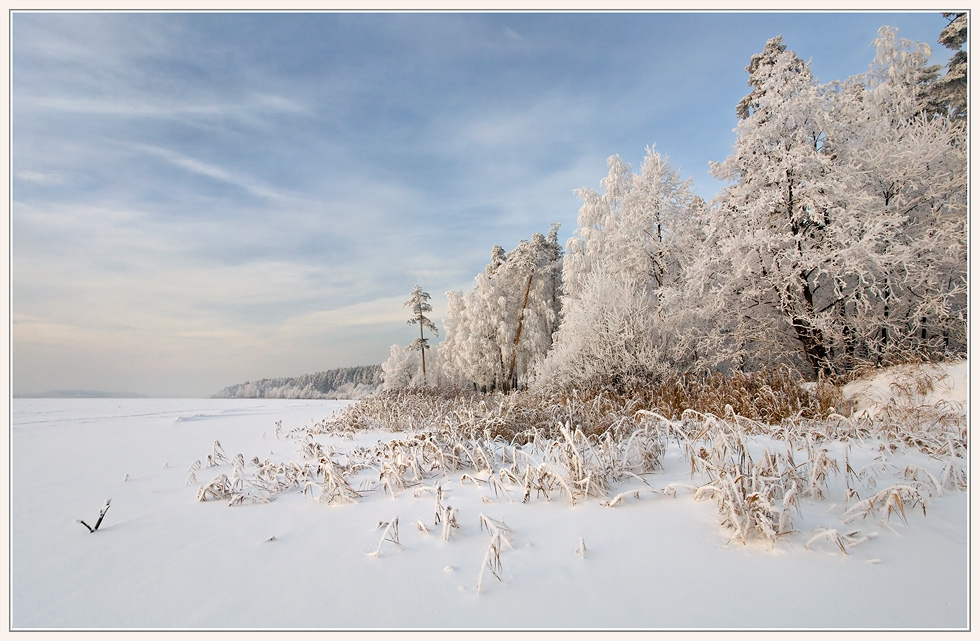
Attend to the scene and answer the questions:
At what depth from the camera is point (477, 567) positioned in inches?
90.4

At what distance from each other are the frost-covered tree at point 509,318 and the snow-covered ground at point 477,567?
2226cm

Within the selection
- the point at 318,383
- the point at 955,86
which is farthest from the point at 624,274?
the point at 318,383

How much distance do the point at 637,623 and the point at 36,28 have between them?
6.37 metres

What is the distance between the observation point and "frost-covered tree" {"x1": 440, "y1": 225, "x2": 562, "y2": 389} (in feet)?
86.3

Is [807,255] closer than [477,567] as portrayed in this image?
No

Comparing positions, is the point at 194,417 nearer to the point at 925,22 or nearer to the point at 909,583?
the point at 909,583

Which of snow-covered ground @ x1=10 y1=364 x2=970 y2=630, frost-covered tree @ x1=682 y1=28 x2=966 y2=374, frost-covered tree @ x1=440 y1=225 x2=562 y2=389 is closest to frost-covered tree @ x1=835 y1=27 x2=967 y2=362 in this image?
frost-covered tree @ x1=682 y1=28 x2=966 y2=374

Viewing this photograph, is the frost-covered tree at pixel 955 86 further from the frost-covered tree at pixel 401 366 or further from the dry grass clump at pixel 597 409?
the frost-covered tree at pixel 401 366

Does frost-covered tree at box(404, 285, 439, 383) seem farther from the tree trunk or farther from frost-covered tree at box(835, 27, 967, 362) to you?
frost-covered tree at box(835, 27, 967, 362)

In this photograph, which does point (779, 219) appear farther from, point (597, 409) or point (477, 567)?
point (477, 567)

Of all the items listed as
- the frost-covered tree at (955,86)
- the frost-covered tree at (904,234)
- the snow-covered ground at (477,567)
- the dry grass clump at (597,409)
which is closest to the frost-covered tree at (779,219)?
the frost-covered tree at (904,234)

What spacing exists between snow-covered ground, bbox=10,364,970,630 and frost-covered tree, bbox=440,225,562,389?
2226 centimetres

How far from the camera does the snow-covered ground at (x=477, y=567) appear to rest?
1.90 metres

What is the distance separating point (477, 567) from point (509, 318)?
82.5 feet
